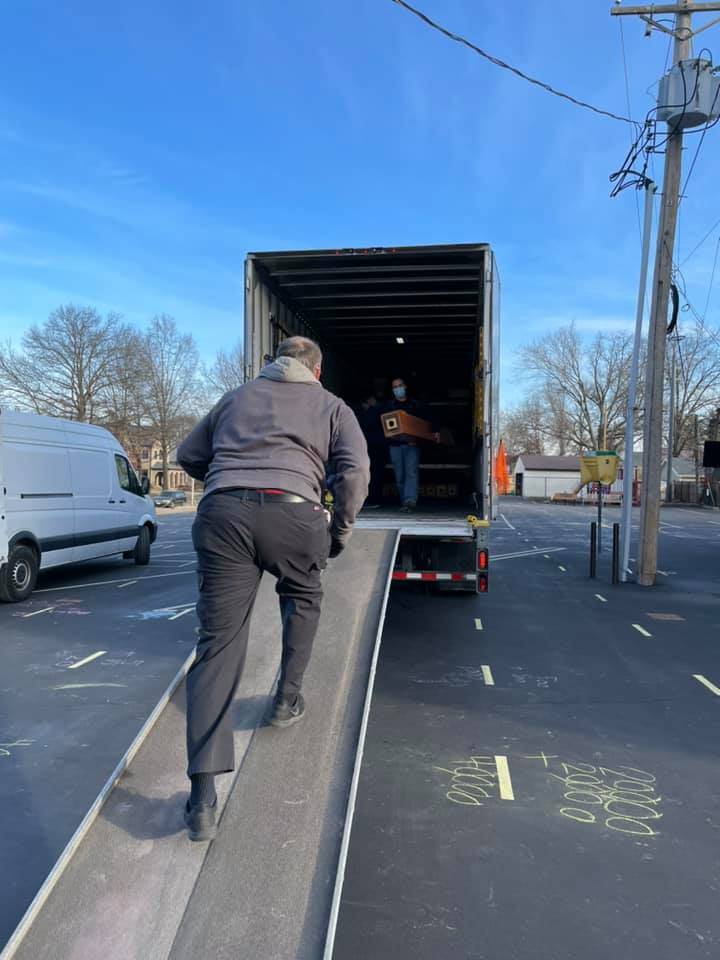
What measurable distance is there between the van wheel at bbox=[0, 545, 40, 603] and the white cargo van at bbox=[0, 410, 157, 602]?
0.04ft

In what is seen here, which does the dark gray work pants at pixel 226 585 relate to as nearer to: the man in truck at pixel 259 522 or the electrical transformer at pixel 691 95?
the man in truck at pixel 259 522

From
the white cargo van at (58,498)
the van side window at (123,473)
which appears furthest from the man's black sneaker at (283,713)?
the van side window at (123,473)

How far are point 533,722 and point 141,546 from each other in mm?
10378

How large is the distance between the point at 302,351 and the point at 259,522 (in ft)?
2.85

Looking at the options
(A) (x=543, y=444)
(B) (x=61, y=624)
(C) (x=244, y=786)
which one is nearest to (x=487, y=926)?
(C) (x=244, y=786)

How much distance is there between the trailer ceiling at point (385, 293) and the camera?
307 inches

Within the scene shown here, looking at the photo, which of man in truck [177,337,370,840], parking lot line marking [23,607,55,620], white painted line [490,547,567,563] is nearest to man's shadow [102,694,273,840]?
man in truck [177,337,370,840]

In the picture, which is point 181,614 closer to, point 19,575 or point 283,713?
point 19,575

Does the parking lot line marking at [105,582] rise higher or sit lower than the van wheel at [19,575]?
lower

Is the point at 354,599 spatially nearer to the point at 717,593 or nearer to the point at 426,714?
the point at 426,714

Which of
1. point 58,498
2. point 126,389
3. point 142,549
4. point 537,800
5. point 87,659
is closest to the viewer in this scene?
point 537,800

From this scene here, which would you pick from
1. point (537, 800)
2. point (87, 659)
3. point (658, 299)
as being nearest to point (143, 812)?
point (537, 800)

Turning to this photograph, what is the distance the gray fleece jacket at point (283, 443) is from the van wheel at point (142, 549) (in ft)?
36.8

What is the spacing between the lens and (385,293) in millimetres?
9109
